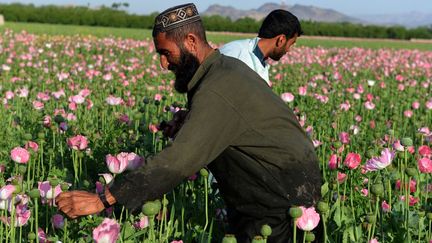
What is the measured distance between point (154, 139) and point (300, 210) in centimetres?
185

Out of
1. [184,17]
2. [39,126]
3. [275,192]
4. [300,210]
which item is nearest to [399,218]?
[275,192]

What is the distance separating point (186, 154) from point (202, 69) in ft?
1.25

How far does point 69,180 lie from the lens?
352 cm


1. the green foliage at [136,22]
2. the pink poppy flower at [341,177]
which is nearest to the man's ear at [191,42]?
the pink poppy flower at [341,177]

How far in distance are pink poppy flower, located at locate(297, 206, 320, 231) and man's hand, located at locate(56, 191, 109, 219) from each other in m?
0.69

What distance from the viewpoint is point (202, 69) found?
2.40m

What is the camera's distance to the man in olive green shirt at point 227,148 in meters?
2.19

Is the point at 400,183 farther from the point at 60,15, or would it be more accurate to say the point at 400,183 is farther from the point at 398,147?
the point at 60,15

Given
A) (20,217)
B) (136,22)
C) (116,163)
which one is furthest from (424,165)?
(136,22)

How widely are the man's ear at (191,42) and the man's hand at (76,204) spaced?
2.12ft

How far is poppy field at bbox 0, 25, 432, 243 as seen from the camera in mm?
2494

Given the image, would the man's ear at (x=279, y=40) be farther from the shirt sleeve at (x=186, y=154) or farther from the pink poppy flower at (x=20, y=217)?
the pink poppy flower at (x=20, y=217)

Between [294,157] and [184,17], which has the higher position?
[184,17]

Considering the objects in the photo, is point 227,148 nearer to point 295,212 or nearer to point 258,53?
point 295,212
